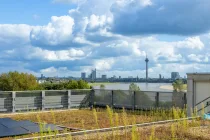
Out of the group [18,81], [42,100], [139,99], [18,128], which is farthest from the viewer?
[18,81]

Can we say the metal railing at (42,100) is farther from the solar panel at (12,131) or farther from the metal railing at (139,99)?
the solar panel at (12,131)

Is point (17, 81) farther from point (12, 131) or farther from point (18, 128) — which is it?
point (12, 131)

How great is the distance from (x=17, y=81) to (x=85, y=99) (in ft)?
40.7

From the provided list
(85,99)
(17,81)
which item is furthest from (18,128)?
(17,81)

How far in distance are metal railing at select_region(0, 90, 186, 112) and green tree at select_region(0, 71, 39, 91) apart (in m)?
11.2

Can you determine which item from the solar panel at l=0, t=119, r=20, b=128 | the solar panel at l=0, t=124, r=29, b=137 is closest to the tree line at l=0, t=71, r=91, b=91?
the solar panel at l=0, t=119, r=20, b=128

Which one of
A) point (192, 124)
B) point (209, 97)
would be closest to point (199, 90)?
point (209, 97)

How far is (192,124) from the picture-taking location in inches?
394

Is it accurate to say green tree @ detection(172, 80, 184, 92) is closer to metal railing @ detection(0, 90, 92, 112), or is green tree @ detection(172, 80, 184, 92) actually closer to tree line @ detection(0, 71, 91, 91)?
metal railing @ detection(0, 90, 92, 112)

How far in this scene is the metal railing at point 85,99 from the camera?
616 inches

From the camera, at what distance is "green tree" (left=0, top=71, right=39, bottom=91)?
28.7m

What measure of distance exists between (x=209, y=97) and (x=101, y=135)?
19.6 ft

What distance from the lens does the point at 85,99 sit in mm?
18562

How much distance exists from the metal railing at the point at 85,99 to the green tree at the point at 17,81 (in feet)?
36.6
